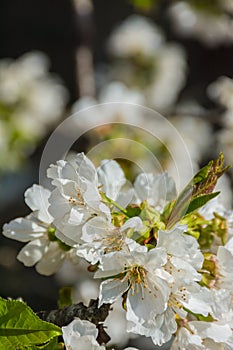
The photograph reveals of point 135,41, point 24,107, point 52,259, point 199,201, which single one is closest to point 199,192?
point 199,201

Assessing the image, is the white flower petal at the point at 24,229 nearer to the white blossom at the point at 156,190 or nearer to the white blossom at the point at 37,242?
the white blossom at the point at 37,242

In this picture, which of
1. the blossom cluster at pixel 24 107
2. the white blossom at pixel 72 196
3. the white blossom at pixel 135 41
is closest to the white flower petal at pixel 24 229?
the white blossom at pixel 72 196

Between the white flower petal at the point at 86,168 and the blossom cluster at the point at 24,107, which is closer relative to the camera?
the white flower petal at the point at 86,168

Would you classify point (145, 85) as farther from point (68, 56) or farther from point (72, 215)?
point (72, 215)

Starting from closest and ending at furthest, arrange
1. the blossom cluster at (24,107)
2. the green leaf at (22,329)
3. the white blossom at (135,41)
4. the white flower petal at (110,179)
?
the green leaf at (22,329) < the white flower petal at (110,179) < the blossom cluster at (24,107) < the white blossom at (135,41)

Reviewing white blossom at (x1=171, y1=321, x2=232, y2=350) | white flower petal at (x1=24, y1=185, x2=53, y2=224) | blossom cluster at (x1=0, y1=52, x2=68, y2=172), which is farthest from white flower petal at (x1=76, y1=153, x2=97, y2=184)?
blossom cluster at (x1=0, y1=52, x2=68, y2=172)

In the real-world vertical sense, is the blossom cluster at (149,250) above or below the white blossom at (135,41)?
above
